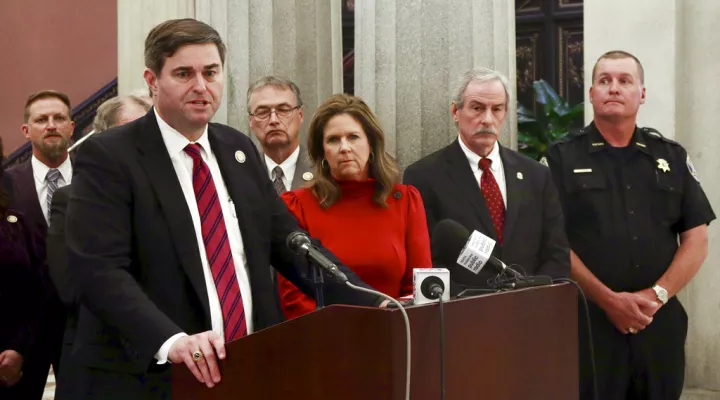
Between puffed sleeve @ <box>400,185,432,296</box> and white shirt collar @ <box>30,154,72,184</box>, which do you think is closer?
puffed sleeve @ <box>400,185,432,296</box>

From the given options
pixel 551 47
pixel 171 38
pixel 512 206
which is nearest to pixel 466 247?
pixel 171 38

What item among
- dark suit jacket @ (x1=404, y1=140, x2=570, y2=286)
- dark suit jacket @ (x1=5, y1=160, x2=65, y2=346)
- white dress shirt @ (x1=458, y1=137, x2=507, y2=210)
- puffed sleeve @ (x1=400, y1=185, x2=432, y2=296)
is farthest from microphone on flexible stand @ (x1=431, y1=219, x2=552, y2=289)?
dark suit jacket @ (x1=5, y1=160, x2=65, y2=346)

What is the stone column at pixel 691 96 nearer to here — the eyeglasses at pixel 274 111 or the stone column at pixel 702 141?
the stone column at pixel 702 141

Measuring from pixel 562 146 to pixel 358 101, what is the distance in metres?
1.09

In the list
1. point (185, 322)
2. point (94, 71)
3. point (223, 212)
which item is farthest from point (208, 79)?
point (94, 71)

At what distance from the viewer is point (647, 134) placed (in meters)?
4.21

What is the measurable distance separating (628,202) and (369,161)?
46.0 inches

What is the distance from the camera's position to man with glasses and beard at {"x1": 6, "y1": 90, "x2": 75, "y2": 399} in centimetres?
398

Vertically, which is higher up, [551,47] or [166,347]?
[551,47]

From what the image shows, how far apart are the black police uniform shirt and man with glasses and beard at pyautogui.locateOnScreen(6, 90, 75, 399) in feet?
6.58

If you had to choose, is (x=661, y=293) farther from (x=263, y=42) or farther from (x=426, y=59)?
(x=263, y=42)

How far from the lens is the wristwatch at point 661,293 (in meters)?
3.99

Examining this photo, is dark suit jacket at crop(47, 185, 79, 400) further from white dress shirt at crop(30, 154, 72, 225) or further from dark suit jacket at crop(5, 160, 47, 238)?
white dress shirt at crop(30, 154, 72, 225)

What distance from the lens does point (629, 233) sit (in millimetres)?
4055
